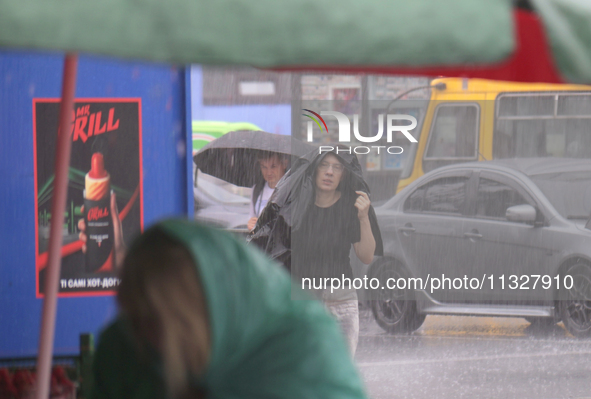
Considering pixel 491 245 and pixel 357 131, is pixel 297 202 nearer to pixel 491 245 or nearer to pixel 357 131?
pixel 357 131

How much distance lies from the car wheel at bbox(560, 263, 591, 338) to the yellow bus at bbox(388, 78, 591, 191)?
922mm

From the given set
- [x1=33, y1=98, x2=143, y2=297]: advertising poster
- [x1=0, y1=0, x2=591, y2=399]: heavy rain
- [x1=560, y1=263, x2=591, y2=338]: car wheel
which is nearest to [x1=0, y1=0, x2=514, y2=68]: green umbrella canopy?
[x1=0, y1=0, x2=591, y2=399]: heavy rain

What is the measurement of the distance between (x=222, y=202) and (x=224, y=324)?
4.19m

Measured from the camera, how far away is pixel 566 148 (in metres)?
5.57

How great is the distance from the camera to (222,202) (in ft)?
17.9

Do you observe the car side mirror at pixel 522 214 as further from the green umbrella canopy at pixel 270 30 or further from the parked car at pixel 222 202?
the green umbrella canopy at pixel 270 30

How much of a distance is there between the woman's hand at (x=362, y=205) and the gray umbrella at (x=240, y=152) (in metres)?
0.57

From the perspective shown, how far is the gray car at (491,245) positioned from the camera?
5.39m

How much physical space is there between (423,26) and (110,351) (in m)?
1.03

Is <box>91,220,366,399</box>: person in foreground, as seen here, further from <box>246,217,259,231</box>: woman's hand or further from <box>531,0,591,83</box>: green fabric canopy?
<box>246,217,259,231</box>: woman's hand

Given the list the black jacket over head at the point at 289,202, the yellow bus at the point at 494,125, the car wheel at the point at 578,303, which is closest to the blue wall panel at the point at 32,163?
the black jacket over head at the point at 289,202

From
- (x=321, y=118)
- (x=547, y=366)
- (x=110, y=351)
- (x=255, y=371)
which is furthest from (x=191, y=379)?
(x=547, y=366)

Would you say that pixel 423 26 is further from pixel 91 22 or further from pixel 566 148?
pixel 566 148

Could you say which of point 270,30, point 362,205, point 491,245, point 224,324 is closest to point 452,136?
point 491,245
